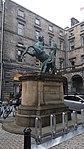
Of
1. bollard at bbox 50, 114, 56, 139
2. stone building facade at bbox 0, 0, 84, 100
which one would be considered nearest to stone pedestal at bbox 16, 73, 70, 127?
bollard at bbox 50, 114, 56, 139

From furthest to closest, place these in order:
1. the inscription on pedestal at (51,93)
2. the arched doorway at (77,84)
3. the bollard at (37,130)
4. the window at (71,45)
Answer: the window at (71,45)
the arched doorway at (77,84)
the inscription on pedestal at (51,93)
the bollard at (37,130)

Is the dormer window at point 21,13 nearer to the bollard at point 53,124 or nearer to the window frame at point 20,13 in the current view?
the window frame at point 20,13

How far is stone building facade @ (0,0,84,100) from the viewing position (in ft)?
82.9

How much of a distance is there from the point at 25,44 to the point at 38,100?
70.3ft

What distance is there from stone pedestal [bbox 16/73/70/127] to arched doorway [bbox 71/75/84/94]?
22.1 meters

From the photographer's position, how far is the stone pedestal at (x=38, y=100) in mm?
8281

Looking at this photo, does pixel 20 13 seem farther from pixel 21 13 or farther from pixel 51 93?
pixel 51 93

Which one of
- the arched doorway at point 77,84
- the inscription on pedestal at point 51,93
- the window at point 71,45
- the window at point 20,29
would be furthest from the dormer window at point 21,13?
the inscription on pedestal at point 51,93

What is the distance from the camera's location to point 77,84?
32.4 metres

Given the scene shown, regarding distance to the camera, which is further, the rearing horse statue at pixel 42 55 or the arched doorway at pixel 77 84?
the arched doorway at pixel 77 84

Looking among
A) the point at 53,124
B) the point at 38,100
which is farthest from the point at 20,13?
the point at 53,124

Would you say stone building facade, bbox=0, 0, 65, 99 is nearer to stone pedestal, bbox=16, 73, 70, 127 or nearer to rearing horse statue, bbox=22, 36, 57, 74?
rearing horse statue, bbox=22, 36, 57, 74

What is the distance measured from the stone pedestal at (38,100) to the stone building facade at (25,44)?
12.2m

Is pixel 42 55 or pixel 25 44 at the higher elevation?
pixel 25 44
